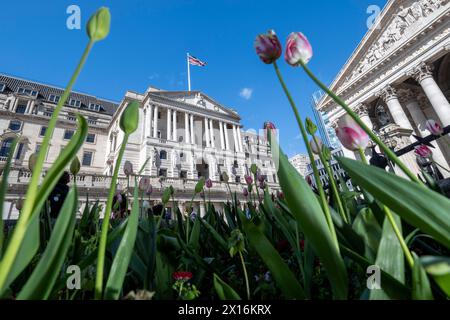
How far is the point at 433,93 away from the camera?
11.6m

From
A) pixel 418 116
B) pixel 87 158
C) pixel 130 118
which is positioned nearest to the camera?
pixel 130 118

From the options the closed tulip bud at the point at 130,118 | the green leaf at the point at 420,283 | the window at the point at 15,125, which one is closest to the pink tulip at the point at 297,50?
the closed tulip bud at the point at 130,118

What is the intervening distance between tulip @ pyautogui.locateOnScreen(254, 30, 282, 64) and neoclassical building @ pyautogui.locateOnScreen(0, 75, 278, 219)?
56.8 ft

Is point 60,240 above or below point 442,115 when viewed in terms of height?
below

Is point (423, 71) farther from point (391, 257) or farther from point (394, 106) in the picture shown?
point (391, 257)

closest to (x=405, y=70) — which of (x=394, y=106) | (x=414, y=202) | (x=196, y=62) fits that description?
(x=394, y=106)

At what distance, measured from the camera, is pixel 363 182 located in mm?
561

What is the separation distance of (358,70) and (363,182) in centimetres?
1871

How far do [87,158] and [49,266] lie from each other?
3117cm

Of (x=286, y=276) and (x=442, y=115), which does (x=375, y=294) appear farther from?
(x=442, y=115)

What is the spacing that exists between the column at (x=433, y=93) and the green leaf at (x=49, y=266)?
51.9 ft

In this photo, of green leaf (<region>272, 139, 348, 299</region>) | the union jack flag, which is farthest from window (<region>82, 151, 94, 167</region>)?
green leaf (<region>272, 139, 348, 299</region>)

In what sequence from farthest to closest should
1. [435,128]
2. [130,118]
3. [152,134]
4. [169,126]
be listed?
[169,126] → [152,134] → [435,128] → [130,118]
